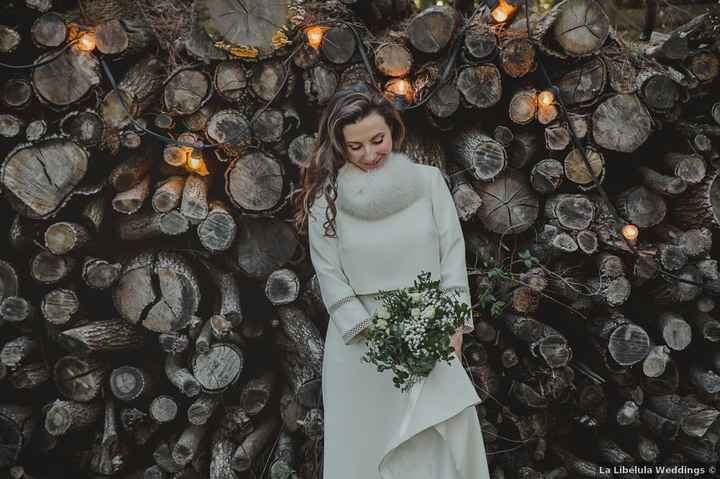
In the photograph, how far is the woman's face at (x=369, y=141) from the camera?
2.30 m

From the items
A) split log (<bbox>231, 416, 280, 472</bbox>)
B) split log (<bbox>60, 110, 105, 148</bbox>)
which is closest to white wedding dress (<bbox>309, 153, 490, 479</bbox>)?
split log (<bbox>231, 416, 280, 472</bbox>)

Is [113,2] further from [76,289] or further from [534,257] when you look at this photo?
→ [534,257]

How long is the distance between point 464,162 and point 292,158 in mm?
908

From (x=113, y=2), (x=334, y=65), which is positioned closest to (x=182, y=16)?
(x=113, y=2)

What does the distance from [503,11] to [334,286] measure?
1.68 meters

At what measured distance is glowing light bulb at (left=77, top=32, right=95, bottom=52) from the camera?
2.85 metres

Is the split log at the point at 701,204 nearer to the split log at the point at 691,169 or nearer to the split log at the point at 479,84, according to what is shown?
the split log at the point at 691,169

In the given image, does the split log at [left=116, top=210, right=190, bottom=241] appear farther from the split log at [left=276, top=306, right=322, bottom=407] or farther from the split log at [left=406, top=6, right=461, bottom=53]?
the split log at [left=406, top=6, right=461, bottom=53]

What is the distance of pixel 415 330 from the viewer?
6.70ft

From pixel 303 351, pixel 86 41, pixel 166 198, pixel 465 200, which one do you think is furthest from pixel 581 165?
Result: pixel 86 41

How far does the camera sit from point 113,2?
332 centimetres

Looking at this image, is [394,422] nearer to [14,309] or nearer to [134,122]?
[134,122]

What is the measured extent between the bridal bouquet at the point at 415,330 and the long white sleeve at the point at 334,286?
17 centimetres

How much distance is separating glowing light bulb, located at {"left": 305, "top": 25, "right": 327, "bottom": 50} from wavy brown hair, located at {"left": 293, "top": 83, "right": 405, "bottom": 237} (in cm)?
60
